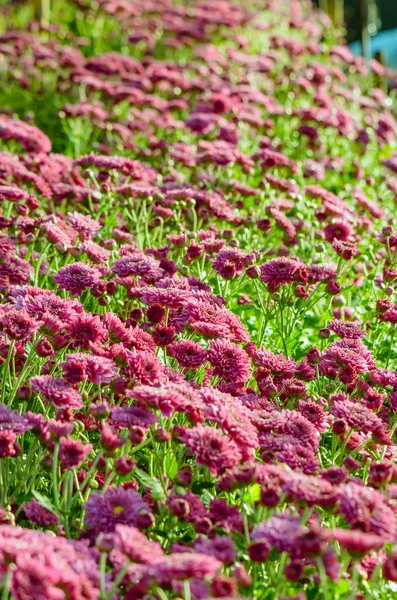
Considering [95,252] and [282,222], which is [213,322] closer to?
[95,252]

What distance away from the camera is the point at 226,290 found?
358cm

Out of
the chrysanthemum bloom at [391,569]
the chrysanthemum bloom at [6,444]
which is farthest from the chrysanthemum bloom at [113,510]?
the chrysanthemum bloom at [391,569]

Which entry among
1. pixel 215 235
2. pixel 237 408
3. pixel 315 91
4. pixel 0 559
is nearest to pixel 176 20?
pixel 315 91

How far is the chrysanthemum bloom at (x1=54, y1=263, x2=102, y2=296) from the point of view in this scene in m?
2.87

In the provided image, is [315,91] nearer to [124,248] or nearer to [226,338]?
[124,248]

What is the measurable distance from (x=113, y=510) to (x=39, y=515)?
0.71 feet

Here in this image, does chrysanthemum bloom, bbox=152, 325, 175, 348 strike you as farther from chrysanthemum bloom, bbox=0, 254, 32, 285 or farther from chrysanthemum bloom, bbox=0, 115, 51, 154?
chrysanthemum bloom, bbox=0, 115, 51, 154

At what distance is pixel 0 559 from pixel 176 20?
7400 millimetres

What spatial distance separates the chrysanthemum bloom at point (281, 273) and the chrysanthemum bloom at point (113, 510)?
1176mm

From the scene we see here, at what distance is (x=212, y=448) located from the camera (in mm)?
2082

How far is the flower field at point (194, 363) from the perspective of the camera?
1872mm

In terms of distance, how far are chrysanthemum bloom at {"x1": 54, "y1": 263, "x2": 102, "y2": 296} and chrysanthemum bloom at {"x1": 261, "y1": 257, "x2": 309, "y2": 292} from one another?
1.98ft

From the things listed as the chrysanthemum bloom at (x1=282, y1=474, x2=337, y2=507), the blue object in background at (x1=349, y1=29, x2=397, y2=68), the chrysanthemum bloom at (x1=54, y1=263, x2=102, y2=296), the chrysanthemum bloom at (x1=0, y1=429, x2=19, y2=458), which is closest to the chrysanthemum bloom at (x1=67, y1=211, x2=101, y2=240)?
the chrysanthemum bloom at (x1=54, y1=263, x2=102, y2=296)

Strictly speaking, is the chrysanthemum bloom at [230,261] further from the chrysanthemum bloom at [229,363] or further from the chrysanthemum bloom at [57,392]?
the chrysanthemum bloom at [57,392]
